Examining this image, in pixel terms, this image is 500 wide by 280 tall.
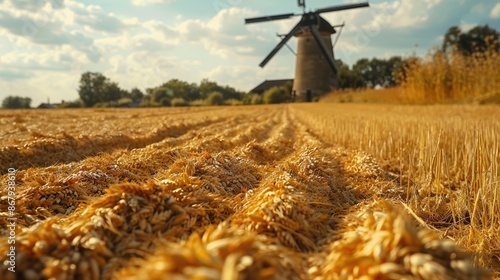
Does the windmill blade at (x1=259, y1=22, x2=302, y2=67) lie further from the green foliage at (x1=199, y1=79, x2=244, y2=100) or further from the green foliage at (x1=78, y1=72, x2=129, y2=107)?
the green foliage at (x1=78, y1=72, x2=129, y2=107)

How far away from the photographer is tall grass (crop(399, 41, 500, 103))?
1611 cm

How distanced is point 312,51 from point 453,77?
91.3 ft

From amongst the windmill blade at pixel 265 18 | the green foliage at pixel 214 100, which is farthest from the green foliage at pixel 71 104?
the windmill blade at pixel 265 18

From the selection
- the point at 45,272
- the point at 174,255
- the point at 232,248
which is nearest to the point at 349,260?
the point at 232,248

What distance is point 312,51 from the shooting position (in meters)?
44.6

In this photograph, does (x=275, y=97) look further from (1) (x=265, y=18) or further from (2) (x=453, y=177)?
(2) (x=453, y=177)

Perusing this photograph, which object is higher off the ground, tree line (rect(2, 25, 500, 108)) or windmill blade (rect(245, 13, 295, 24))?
windmill blade (rect(245, 13, 295, 24))

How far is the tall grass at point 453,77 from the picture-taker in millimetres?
16109

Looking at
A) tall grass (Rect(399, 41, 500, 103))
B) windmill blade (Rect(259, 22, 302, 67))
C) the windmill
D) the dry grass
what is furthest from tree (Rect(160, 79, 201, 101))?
tall grass (Rect(399, 41, 500, 103))

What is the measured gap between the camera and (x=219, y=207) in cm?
314

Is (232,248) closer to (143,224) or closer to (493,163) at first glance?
(143,224)

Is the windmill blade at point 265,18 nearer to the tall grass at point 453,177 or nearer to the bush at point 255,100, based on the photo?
the bush at point 255,100

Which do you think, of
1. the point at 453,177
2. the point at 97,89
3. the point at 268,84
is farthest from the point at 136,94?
the point at 453,177

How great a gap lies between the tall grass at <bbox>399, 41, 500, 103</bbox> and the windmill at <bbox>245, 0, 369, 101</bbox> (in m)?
21.3
